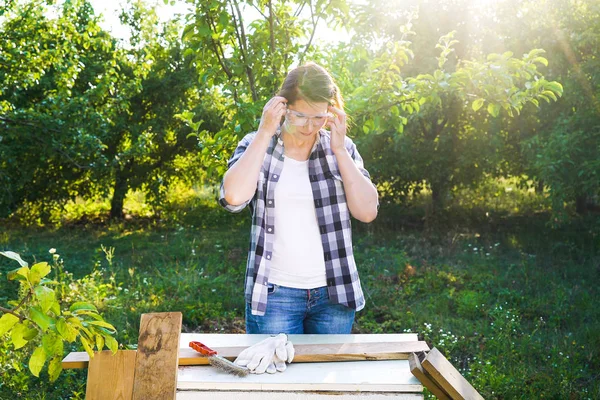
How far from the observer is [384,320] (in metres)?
5.68

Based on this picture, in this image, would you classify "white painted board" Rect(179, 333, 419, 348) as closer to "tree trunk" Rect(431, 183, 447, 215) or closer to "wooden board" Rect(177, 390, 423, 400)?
"wooden board" Rect(177, 390, 423, 400)

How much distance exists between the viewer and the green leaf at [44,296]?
1.85 meters

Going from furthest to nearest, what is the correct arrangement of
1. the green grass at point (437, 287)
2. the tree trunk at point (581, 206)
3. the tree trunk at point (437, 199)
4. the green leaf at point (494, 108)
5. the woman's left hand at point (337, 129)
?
the tree trunk at point (581, 206) < the tree trunk at point (437, 199) < the green grass at point (437, 287) < the green leaf at point (494, 108) < the woman's left hand at point (337, 129)

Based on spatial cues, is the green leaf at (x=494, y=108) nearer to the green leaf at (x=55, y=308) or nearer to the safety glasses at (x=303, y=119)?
the safety glasses at (x=303, y=119)

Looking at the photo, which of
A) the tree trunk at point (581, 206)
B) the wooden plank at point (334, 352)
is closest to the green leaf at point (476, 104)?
the wooden plank at point (334, 352)

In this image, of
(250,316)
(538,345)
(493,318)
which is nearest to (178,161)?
(493,318)

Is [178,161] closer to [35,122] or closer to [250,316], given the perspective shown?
[35,122]

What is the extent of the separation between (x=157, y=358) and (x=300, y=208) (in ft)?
2.76

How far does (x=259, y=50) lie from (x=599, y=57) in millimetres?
5199

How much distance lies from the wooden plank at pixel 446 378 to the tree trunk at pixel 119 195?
10.3 metres

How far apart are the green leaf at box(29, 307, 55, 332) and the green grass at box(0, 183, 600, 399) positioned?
1958 mm

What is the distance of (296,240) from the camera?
2643 millimetres

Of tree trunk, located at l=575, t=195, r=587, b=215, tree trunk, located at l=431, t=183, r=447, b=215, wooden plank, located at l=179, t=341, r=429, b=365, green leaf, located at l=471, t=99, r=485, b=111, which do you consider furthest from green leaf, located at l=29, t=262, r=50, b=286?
tree trunk, located at l=575, t=195, r=587, b=215

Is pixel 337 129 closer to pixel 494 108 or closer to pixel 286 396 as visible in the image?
pixel 286 396
